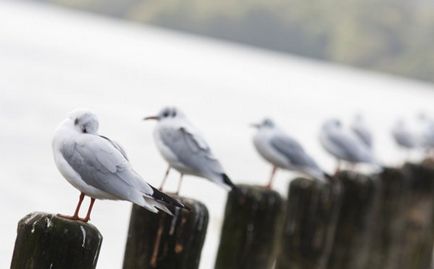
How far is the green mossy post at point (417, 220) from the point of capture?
398 inches

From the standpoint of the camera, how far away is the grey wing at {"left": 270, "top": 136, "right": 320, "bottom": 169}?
8297 millimetres

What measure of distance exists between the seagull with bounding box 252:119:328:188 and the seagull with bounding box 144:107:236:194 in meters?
1.43

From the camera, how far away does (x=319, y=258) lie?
24.3 ft

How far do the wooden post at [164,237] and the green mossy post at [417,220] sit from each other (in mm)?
4589

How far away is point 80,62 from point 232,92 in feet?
42.4

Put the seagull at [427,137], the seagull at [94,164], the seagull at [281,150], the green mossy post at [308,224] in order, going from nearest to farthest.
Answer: the seagull at [94,164] < the green mossy post at [308,224] < the seagull at [281,150] < the seagull at [427,137]

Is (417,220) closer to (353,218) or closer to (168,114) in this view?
(353,218)

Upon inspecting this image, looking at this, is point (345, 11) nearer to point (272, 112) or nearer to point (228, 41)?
point (228, 41)

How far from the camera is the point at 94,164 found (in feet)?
16.0

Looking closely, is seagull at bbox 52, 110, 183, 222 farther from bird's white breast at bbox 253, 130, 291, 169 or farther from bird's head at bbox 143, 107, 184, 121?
bird's white breast at bbox 253, 130, 291, 169

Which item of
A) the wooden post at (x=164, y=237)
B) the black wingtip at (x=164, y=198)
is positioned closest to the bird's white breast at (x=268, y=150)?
the wooden post at (x=164, y=237)

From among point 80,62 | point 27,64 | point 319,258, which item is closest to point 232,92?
point 80,62

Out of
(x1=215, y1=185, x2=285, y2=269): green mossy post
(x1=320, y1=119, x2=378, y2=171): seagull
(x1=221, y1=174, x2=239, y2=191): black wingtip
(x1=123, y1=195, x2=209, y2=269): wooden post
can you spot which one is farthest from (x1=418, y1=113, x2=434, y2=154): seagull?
(x1=123, y1=195, x2=209, y2=269): wooden post

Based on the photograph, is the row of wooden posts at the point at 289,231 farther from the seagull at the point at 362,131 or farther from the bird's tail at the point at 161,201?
the seagull at the point at 362,131
